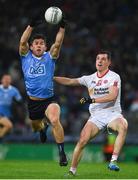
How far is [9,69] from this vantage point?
24703 mm

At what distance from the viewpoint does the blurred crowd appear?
918 inches

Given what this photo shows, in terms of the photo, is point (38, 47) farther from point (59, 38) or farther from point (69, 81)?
point (69, 81)

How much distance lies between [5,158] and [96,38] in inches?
231

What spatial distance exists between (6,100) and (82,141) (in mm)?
9408

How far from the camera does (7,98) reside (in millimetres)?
21141

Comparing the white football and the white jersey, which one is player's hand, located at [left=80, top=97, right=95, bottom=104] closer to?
the white jersey

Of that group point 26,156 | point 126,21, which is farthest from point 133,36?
point 26,156

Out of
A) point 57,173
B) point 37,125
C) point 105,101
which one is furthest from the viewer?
point 37,125

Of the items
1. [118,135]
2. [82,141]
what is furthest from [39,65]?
[118,135]

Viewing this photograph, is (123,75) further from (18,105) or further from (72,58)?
(18,105)

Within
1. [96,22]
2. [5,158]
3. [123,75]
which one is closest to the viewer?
[5,158]

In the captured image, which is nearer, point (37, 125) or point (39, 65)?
point (39, 65)

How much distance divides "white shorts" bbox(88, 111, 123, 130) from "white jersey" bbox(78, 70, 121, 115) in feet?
0.25

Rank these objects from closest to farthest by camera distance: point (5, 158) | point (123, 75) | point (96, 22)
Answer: point (5, 158) → point (123, 75) → point (96, 22)
